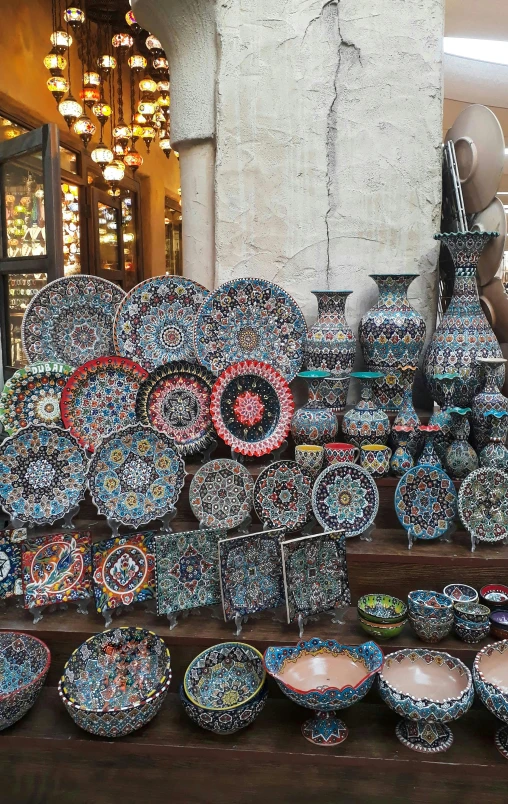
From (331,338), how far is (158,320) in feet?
2.47

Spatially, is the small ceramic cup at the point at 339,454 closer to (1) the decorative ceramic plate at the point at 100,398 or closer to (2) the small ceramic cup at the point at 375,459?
(2) the small ceramic cup at the point at 375,459

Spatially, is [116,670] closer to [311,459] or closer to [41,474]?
[41,474]

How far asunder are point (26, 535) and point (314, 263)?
5.56ft

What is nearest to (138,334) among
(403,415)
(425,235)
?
(403,415)

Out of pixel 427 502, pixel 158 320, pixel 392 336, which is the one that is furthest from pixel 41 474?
pixel 392 336

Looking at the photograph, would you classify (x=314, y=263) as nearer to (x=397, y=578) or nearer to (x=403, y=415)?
(x=403, y=415)

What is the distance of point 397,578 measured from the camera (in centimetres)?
216

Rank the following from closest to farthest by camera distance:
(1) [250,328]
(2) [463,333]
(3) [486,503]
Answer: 1. (3) [486,503]
2. (2) [463,333]
3. (1) [250,328]

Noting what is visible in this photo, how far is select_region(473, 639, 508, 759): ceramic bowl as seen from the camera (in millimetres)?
1670

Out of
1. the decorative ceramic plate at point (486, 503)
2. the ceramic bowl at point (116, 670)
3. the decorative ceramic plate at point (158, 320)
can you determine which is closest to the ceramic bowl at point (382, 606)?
the decorative ceramic plate at point (486, 503)

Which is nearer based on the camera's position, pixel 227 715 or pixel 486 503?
pixel 227 715

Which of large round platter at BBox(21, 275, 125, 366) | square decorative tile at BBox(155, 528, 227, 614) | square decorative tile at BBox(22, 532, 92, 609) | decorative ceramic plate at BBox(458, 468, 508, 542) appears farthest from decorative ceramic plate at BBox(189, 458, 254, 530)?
large round platter at BBox(21, 275, 125, 366)

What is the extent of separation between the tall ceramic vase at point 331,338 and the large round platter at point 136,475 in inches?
31.1

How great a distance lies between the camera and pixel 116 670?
1938 millimetres
